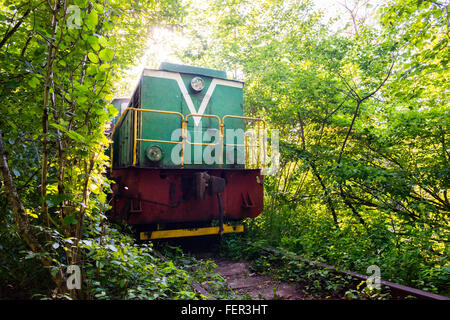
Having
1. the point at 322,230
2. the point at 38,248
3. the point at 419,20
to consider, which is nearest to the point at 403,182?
the point at 322,230

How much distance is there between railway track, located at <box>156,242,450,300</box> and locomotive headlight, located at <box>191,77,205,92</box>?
3.10 metres

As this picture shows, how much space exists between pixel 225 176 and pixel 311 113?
8.23 ft

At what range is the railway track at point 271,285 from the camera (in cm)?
285

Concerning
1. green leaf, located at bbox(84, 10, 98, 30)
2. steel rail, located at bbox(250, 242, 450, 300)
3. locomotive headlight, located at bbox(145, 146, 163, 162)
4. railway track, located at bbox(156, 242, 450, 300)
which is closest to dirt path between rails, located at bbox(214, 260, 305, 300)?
railway track, located at bbox(156, 242, 450, 300)

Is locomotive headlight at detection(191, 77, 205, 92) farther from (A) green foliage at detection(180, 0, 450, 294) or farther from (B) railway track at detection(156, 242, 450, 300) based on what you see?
(B) railway track at detection(156, 242, 450, 300)

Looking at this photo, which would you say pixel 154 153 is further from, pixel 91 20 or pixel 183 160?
pixel 91 20

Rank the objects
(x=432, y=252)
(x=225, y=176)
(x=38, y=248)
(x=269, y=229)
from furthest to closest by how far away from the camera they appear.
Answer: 1. (x=269, y=229)
2. (x=225, y=176)
3. (x=432, y=252)
4. (x=38, y=248)

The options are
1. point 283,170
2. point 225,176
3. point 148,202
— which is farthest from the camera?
point 283,170

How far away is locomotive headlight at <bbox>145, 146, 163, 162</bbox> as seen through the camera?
16.5 ft

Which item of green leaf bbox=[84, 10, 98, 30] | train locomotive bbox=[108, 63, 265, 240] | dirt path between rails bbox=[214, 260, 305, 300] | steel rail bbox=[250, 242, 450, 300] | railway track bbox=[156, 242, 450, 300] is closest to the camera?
green leaf bbox=[84, 10, 98, 30]

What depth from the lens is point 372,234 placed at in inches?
169

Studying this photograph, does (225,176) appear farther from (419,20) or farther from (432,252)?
(419,20)

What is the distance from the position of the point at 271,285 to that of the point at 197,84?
368 cm

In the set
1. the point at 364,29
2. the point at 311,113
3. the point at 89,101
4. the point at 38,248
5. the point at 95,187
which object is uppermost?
the point at 364,29
